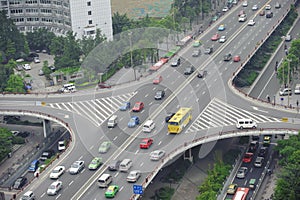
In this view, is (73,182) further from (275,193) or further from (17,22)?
(17,22)

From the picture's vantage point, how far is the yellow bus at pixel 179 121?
366 feet

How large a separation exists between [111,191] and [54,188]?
8.07m

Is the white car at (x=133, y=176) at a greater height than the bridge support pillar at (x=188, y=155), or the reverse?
the white car at (x=133, y=176)

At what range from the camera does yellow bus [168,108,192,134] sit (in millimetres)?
111500

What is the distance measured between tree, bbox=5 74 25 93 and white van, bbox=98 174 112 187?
1964 inches

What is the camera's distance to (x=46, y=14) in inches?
7062

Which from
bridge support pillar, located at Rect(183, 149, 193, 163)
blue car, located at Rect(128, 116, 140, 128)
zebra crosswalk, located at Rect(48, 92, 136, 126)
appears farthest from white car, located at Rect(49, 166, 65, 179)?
bridge support pillar, located at Rect(183, 149, 193, 163)

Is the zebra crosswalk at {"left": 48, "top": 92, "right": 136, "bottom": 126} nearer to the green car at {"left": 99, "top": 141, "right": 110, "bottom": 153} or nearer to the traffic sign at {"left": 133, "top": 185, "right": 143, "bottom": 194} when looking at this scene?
the green car at {"left": 99, "top": 141, "right": 110, "bottom": 153}

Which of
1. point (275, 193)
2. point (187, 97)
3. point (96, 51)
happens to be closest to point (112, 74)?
point (96, 51)

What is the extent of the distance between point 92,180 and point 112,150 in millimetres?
9344

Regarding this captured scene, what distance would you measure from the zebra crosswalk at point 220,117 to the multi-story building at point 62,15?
184 feet

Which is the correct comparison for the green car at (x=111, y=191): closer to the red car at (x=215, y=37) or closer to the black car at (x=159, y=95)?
the black car at (x=159, y=95)

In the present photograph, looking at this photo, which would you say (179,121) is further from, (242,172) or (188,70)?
(188,70)

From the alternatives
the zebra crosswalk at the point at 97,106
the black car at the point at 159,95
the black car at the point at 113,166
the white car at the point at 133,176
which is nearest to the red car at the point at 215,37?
the black car at the point at 159,95
